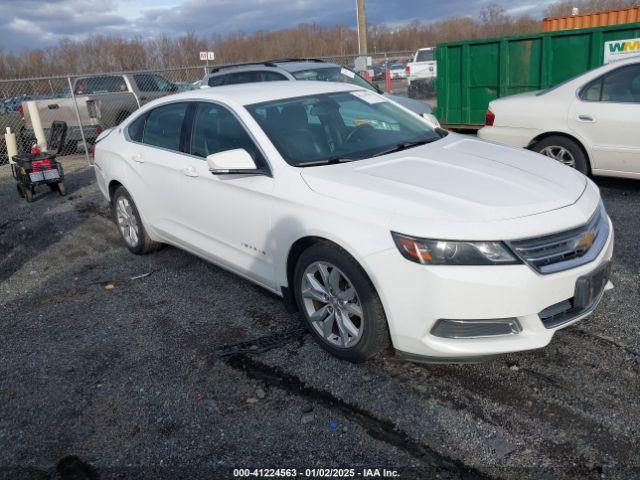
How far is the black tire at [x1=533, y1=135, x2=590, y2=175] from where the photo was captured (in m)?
6.56

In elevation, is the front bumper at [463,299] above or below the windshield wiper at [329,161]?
below

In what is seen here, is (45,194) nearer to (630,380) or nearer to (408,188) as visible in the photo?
(408,188)

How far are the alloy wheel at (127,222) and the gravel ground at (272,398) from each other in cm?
106

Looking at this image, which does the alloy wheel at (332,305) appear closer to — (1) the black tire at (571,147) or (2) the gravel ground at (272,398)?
(2) the gravel ground at (272,398)

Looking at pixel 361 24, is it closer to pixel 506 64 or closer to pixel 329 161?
pixel 506 64

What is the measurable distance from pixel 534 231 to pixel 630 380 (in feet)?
3.49

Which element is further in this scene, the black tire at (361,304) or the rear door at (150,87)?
the rear door at (150,87)

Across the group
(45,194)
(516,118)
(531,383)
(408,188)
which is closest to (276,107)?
(408,188)

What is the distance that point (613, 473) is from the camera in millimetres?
2506

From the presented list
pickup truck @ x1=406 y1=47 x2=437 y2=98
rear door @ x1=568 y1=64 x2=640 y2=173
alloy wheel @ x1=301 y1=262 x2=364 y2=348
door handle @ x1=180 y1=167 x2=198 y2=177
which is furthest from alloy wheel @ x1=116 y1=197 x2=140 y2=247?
pickup truck @ x1=406 y1=47 x2=437 y2=98

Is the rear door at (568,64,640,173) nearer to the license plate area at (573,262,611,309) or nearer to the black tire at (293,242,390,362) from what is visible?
the license plate area at (573,262,611,309)

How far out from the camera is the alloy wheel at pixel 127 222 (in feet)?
18.6

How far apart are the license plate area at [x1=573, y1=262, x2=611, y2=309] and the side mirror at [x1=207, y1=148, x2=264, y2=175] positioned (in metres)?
2.05

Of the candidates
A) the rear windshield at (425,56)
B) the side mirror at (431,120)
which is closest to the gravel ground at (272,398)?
the side mirror at (431,120)
